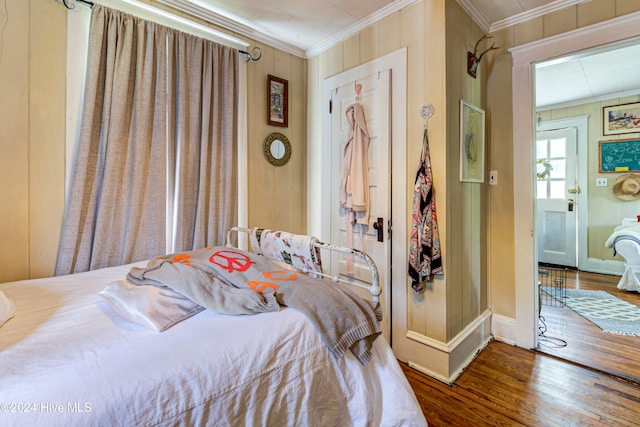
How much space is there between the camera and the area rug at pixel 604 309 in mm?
2629

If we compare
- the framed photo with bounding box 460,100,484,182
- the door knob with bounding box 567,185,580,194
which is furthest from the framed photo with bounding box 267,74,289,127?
the door knob with bounding box 567,185,580,194

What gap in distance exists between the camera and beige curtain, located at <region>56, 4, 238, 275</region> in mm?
1697

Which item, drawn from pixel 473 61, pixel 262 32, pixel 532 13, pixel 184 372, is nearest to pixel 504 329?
pixel 473 61

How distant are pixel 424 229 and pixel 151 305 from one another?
1535mm

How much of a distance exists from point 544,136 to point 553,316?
328cm

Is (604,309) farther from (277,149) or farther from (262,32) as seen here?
(262,32)

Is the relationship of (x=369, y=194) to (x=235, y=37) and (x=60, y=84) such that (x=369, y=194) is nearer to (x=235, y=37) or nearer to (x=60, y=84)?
(x=235, y=37)

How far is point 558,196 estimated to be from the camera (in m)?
4.79

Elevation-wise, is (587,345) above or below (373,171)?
below

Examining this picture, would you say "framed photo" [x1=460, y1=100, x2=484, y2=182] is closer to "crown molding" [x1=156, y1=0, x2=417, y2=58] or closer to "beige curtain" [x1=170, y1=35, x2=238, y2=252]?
"crown molding" [x1=156, y1=0, x2=417, y2=58]

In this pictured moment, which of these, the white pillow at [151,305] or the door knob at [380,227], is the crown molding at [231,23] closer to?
the door knob at [380,227]

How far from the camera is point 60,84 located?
1668 mm

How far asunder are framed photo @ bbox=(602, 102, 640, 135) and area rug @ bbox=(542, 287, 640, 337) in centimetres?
234

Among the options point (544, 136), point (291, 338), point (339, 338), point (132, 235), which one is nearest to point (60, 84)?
point (132, 235)
